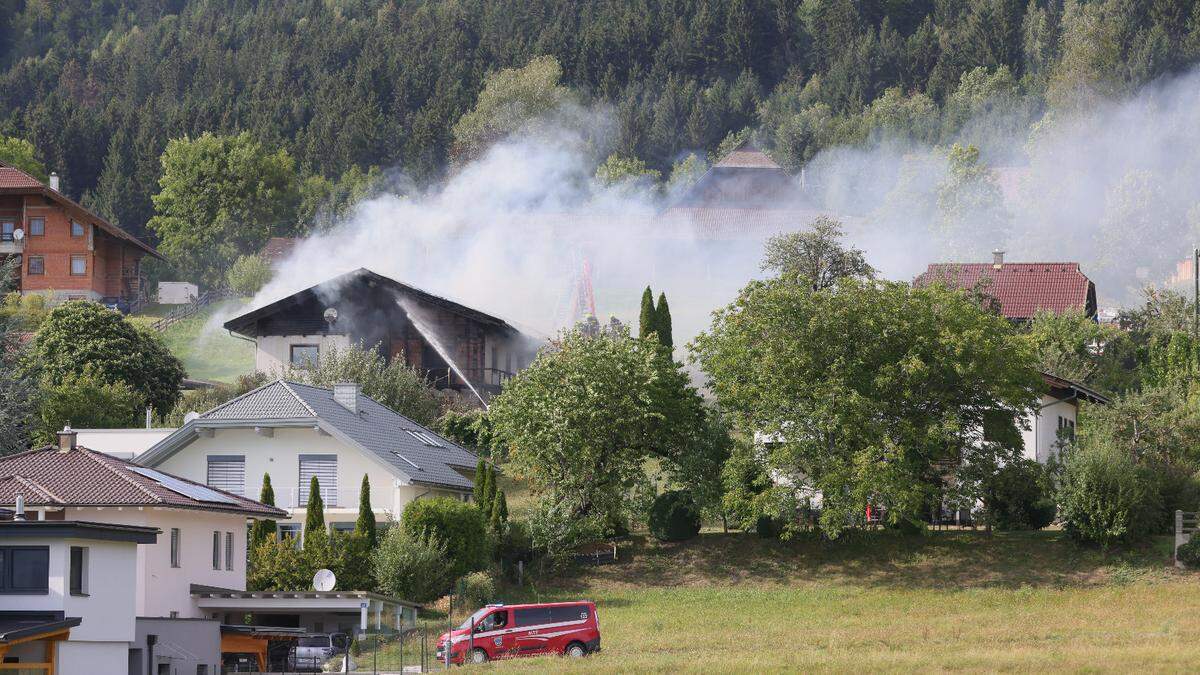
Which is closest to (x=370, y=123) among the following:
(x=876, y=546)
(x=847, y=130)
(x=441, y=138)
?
(x=441, y=138)

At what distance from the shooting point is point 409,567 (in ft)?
167

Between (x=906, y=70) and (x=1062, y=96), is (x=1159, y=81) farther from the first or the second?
(x=906, y=70)

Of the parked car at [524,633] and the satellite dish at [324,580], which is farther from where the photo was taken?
the satellite dish at [324,580]

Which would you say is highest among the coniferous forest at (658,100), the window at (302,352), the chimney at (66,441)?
the coniferous forest at (658,100)

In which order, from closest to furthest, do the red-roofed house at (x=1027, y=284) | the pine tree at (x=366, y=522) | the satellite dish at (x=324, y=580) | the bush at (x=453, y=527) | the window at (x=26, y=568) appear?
the window at (x=26, y=568), the satellite dish at (x=324, y=580), the bush at (x=453, y=527), the pine tree at (x=366, y=522), the red-roofed house at (x=1027, y=284)

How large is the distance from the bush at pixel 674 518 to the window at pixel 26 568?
23546mm

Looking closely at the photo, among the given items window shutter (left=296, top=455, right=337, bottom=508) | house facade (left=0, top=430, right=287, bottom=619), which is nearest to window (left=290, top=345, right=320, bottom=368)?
window shutter (left=296, top=455, right=337, bottom=508)

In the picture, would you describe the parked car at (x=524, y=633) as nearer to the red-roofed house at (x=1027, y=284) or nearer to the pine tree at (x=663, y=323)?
the pine tree at (x=663, y=323)

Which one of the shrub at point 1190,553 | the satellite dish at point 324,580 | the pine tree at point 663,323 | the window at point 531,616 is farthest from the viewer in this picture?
the pine tree at point 663,323

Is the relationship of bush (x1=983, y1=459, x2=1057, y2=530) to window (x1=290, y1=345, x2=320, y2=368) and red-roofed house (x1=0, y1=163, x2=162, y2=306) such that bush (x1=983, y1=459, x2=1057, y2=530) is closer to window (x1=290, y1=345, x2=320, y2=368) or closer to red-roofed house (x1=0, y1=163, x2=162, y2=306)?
window (x1=290, y1=345, x2=320, y2=368)

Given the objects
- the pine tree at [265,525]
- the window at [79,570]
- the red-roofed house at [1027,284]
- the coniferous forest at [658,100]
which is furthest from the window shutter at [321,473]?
the coniferous forest at [658,100]

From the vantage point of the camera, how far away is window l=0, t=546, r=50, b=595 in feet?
128

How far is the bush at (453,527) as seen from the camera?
52.3m

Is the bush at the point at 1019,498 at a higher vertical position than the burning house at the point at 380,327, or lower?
lower
